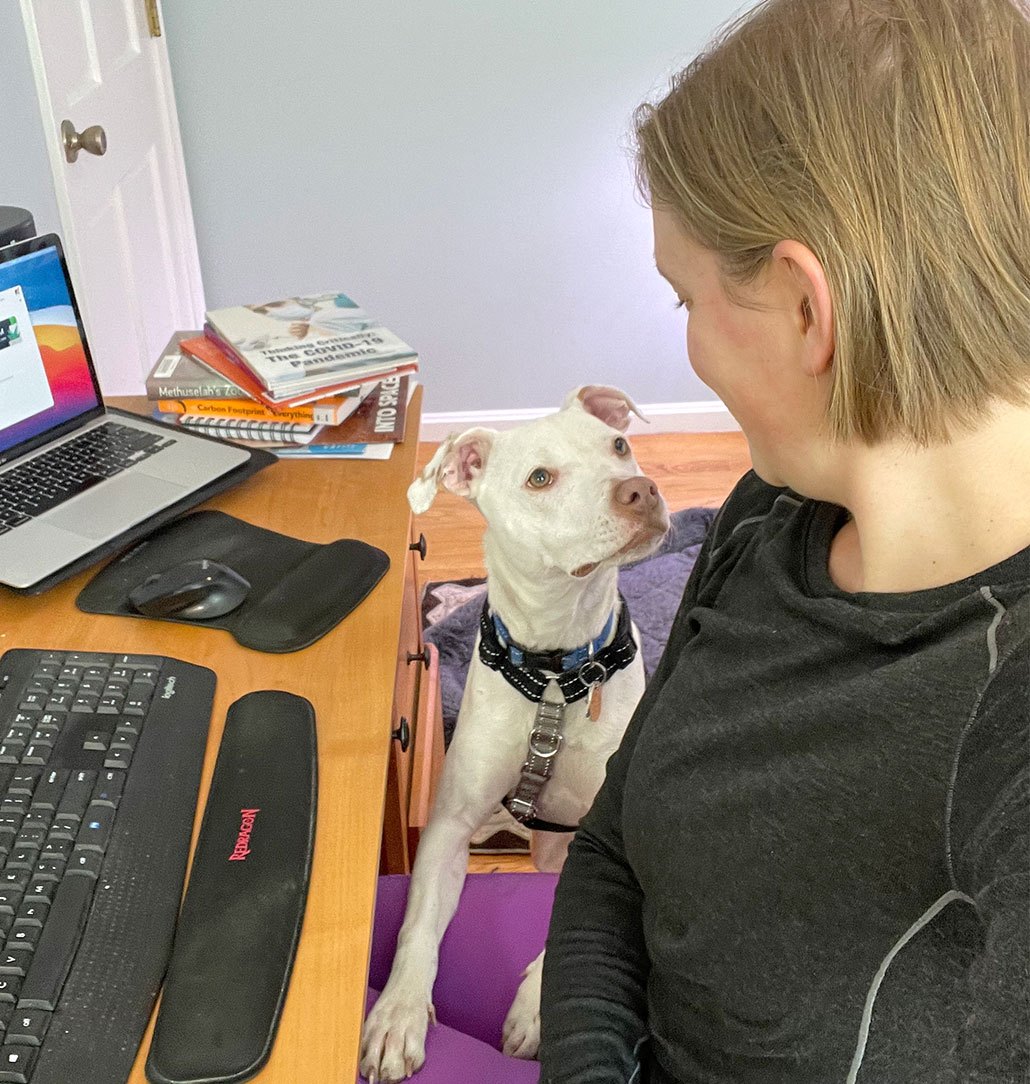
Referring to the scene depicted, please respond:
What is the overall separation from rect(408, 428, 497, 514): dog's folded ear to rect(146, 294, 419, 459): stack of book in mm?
214

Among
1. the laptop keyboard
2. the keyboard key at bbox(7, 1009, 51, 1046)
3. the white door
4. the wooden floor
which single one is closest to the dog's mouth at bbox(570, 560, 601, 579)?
the laptop keyboard

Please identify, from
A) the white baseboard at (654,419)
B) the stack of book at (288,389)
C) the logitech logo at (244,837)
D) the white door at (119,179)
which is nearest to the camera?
the logitech logo at (244,837)

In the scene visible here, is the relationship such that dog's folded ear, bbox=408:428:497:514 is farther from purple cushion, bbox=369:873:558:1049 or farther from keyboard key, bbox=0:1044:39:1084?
keyboard key, bbox=0:1044:39:1084

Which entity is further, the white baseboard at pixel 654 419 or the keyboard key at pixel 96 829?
the white baseboard at pixel 654 419

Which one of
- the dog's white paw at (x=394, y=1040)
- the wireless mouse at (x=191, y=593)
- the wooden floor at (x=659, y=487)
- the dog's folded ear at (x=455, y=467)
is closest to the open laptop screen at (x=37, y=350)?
the wireless mouse at (x=191, y=593)

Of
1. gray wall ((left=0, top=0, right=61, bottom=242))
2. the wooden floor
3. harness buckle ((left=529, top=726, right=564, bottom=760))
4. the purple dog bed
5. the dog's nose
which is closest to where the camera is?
the dog's nose

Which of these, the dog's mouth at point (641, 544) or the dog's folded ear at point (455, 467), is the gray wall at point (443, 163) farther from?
the dog's mouth at point (641, 544)

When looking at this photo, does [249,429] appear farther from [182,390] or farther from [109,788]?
[109,788]

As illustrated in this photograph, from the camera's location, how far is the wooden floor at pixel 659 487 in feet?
9.50

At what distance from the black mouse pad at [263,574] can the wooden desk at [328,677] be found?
0.02 metres

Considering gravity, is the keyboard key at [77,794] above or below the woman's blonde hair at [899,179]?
below

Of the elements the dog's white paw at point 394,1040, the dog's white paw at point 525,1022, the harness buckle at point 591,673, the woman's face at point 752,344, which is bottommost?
the dog's white paw at point 525,1022

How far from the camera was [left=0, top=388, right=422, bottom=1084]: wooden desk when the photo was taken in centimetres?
72

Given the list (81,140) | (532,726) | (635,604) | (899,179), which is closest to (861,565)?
(899,179)
